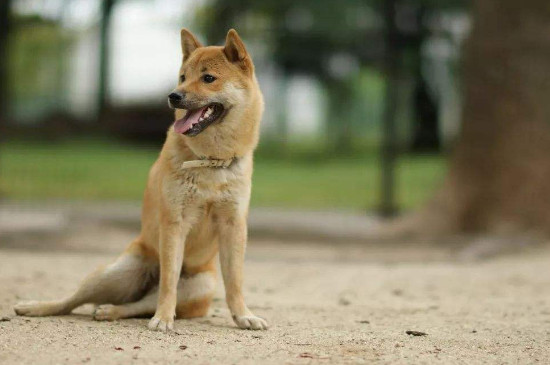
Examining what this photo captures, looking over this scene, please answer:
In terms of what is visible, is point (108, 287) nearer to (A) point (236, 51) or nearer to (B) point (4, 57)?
(A) point (236, 51)

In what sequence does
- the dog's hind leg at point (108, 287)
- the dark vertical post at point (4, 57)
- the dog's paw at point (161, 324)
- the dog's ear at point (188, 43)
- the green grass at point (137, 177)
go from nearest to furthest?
the dog's paw at point (161, 324), the dog's hind leg at point (108, 287), the dog's ear at point (188, 43), the green grass at point (137, 177), the dark vertical post at point (4, 57)

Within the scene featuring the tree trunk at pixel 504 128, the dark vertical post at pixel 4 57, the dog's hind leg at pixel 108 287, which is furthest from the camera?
the dark vertical post at pixel 4 57

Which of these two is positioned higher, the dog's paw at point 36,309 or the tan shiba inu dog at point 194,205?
the tan shiba inu dog at point 194,205

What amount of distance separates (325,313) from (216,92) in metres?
1.97

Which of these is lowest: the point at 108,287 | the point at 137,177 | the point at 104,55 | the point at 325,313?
the point at 137,177

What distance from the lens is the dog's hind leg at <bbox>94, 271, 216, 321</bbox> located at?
5238 mm

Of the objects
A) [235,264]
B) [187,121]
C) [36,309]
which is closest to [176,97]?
[187,121]

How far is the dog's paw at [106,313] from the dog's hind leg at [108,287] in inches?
5.0

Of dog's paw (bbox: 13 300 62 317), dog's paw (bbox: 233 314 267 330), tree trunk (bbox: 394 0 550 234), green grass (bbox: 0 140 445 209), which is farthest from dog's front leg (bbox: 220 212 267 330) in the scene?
green grass (bbox: 0 140 445 209)

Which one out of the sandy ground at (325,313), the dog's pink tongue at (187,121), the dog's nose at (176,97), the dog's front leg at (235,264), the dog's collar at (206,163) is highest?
the dog's nose at (176,97)

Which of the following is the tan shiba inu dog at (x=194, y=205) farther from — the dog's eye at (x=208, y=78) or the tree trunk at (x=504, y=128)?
the tree trunk at (x=504, y=128)

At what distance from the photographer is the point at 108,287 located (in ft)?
17.1

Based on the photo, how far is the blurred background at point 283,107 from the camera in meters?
17.2

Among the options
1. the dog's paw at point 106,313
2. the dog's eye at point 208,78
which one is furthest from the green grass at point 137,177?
the dog's paw at point 106,313
